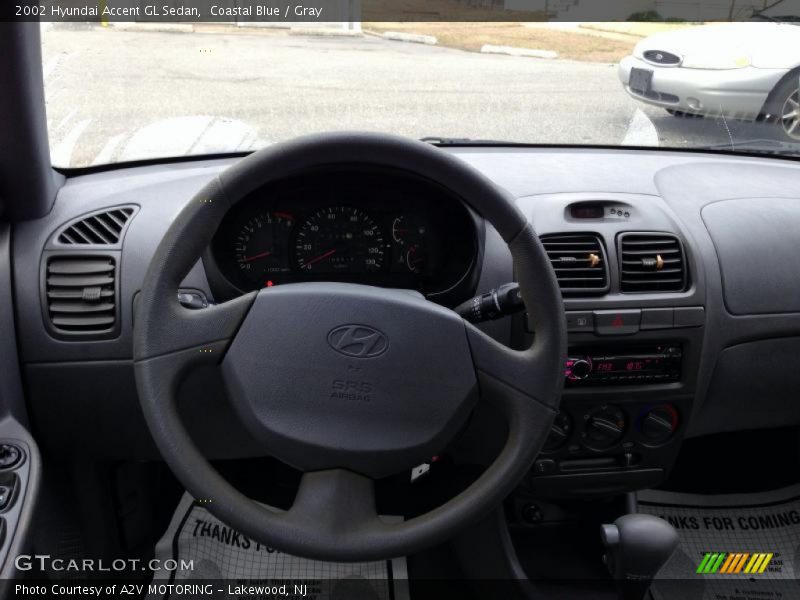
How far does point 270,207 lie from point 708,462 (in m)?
1.74

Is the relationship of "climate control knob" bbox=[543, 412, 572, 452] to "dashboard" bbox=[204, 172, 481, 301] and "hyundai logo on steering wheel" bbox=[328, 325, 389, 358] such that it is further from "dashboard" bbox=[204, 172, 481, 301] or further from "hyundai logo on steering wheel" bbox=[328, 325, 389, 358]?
"hyundai logo on steering wheel" bbox=[328, 325, 389, 358]

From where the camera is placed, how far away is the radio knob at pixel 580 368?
1942 mm

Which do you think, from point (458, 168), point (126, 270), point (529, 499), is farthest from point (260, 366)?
point (529, 499)

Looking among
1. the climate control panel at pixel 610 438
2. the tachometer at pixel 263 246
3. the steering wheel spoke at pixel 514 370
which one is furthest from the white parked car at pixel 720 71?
the steering wheel spoke at pixel 514 370

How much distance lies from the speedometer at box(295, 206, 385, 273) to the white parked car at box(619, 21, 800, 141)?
101cm

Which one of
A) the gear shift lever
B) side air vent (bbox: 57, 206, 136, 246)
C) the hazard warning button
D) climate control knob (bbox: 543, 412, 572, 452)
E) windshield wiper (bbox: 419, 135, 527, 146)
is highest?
windshield wiper (bbox: 419, 135, 527, 146)

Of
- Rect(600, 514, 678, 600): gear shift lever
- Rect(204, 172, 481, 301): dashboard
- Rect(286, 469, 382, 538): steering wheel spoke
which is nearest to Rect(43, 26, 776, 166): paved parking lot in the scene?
Rect(204, 172, 481, 301): dashboard

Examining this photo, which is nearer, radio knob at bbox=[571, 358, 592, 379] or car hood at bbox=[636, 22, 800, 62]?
radio knob at bbox=[571, 358, 592, 379]

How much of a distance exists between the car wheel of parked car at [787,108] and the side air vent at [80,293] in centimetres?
186

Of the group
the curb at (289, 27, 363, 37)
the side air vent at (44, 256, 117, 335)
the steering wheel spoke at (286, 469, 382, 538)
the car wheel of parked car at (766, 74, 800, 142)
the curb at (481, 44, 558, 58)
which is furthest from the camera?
the car wheel of parked car at (766, 74, 800, 142)

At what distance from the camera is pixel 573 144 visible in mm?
2389

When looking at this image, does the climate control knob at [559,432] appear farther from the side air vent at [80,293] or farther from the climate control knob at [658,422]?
the side air vent at [80,293]

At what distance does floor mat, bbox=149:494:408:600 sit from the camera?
234cm

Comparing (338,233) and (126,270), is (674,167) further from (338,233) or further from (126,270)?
(126,270)
